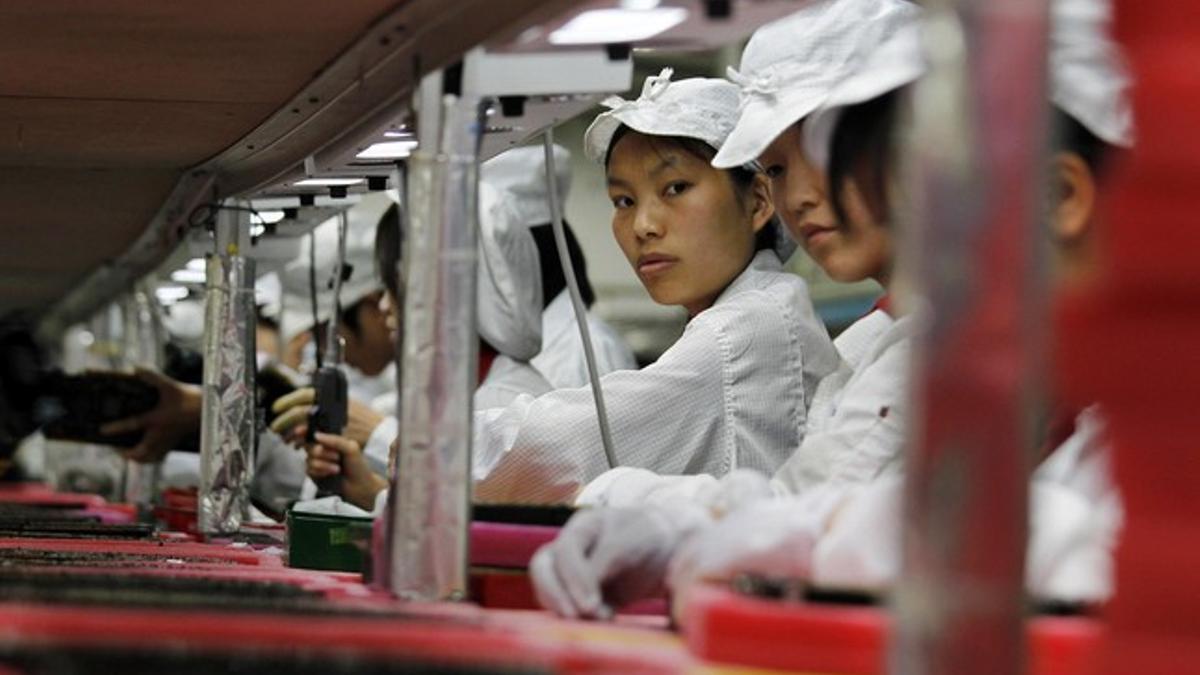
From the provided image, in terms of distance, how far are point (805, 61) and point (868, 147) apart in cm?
79

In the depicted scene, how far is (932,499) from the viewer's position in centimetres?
78

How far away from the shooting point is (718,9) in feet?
4.85

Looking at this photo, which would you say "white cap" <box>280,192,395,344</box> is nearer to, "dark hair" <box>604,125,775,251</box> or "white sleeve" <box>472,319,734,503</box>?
"dark hair" <box>604,125,775,251</box>

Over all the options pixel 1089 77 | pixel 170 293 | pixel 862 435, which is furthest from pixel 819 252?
pixel 170 293

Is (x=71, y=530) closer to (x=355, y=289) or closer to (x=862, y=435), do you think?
(x=862, y=435)

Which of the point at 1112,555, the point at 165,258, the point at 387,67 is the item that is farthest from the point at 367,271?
the point at 1112,555

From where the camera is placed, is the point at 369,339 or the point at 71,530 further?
the point at 369,339

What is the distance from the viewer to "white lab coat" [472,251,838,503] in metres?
2.48

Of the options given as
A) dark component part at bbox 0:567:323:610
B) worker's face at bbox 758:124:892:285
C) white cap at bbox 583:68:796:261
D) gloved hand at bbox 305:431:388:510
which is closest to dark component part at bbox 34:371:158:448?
gloved hand at bbox 305:431:388:510

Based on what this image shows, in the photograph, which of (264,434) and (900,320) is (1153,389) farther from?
(264,434)

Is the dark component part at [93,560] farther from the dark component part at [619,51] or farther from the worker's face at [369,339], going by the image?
the worker's face at [369,339]

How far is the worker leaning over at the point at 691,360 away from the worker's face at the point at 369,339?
198 cm

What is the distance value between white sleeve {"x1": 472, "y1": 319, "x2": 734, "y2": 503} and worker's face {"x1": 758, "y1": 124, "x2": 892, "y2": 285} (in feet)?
0.92

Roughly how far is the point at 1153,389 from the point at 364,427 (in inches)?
112
